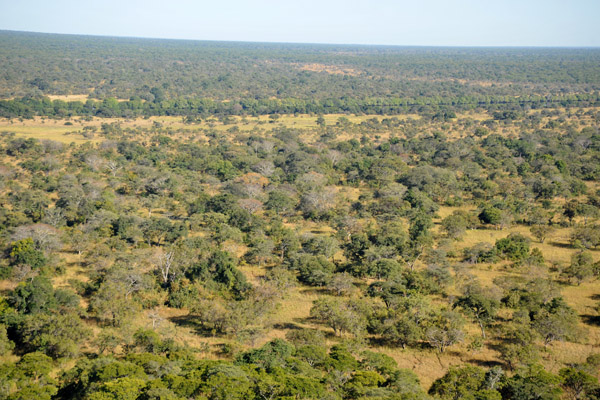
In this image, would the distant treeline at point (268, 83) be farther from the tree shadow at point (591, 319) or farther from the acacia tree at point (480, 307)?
the tree shadow at point (591, 319)

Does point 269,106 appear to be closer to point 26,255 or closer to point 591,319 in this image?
point 26,255

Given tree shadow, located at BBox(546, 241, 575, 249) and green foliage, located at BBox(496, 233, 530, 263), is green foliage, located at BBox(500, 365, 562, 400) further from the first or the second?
tree shadow, located at BBox(546, 241, 575, 249)

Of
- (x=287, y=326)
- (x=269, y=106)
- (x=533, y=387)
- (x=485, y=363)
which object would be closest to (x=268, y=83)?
(x=269, y=106)

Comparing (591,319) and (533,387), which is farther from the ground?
(533,387)

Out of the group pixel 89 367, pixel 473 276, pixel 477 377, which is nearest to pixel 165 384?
pixel 89 367

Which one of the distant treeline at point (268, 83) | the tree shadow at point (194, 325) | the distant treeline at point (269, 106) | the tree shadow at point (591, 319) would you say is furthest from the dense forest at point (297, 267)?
the distant treeline at point (268, 83)

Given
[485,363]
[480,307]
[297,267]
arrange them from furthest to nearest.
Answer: [297,267], [480,307], [485,363]
